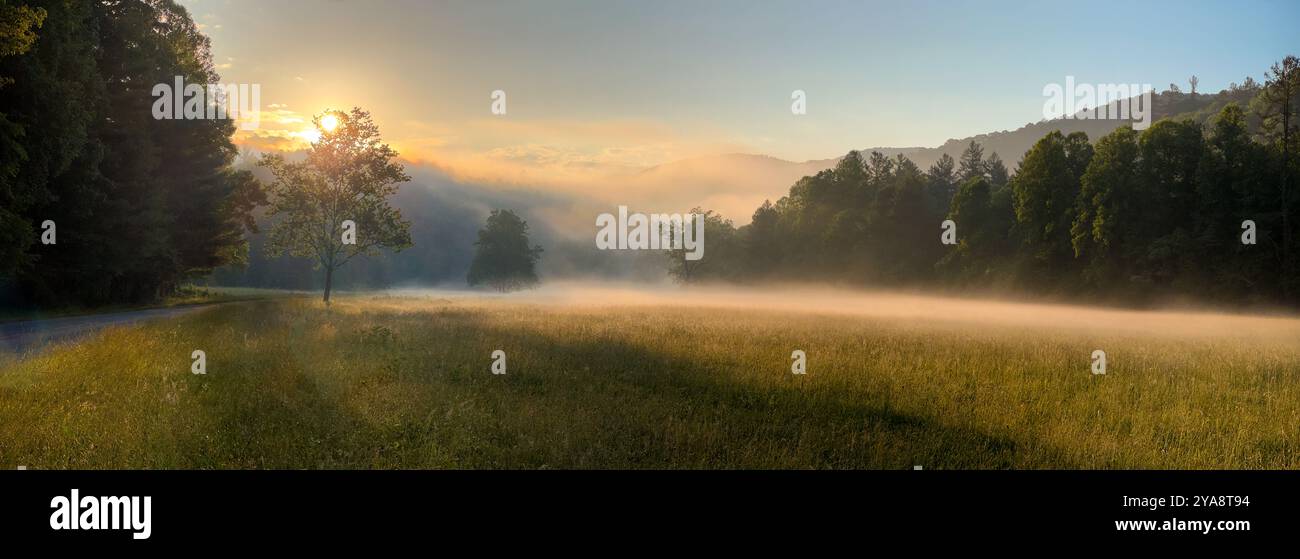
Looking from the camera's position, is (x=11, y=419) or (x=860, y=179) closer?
(x=11, y=419)

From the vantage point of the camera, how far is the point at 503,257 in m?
94.4

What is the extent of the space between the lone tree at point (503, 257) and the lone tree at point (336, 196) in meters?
52.6

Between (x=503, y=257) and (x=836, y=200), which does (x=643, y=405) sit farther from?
(x=503, y=257)

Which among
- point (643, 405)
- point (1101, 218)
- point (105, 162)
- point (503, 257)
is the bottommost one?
point (643, 405)

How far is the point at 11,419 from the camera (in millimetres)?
8875

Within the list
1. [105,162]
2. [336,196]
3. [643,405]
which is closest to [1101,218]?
[643,405]

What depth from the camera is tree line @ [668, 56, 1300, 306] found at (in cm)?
4453

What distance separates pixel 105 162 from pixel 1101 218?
6961cm

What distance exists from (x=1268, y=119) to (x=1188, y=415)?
182 feet

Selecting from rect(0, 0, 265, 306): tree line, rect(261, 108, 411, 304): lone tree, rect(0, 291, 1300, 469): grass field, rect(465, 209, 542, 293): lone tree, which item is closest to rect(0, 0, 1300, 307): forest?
rect(0, 0, 265, 306): tree line

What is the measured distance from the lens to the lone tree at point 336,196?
39469 millimetres

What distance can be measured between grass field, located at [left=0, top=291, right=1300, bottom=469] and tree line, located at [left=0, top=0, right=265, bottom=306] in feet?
26.8
